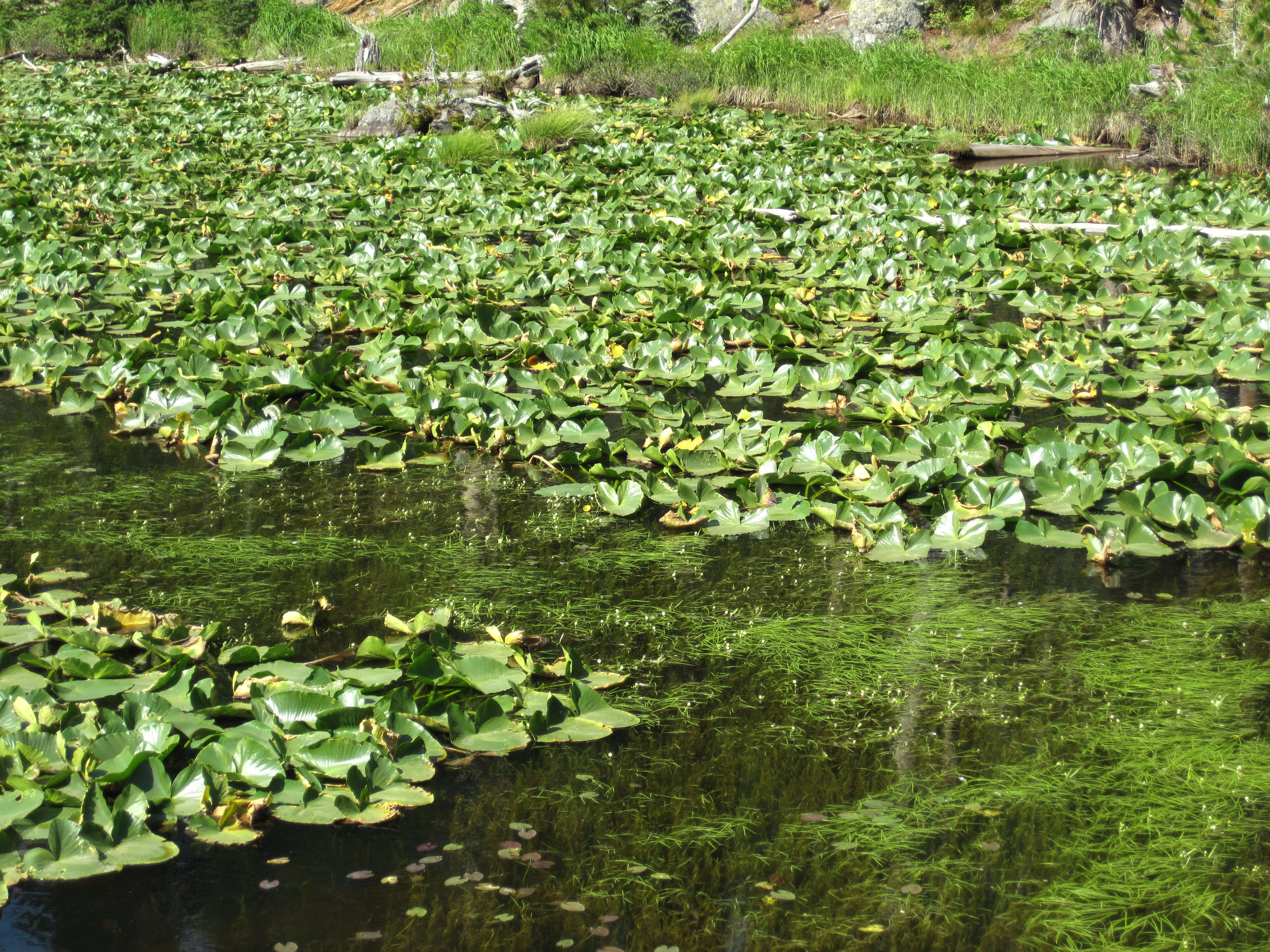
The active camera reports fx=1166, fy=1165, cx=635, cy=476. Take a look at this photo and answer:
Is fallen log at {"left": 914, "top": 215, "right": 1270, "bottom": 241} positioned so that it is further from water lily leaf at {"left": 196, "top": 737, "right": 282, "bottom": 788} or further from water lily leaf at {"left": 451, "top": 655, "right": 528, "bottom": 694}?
water lily leaf at {"left": 196, "top": 737, "right": 282, "bottom": 788}

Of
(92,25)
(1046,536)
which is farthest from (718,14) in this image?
(1046,536)

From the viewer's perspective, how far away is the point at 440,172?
8.98 m

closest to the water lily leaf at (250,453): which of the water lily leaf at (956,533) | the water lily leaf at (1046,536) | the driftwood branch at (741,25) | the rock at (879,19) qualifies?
the water lily leaf at (956,533)

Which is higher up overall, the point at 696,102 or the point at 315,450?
the point at 696,102

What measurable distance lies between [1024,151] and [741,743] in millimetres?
10366

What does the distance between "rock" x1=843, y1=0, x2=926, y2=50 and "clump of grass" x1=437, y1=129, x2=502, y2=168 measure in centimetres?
1045

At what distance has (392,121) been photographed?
11.7 metres

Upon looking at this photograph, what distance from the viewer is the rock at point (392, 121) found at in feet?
38.1

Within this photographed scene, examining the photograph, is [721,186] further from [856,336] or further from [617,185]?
[856,336]

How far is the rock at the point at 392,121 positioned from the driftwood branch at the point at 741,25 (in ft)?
18.4

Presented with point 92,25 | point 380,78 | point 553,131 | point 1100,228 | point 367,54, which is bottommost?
point 1100,228

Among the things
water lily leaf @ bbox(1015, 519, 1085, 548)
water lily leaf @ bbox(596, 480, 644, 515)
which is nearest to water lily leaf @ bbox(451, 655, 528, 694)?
water lily leaf @ bbox(596, 480, 644, 515)

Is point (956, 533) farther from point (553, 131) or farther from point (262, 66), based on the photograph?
point (262, 66)

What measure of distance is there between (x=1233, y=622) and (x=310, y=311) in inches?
156
